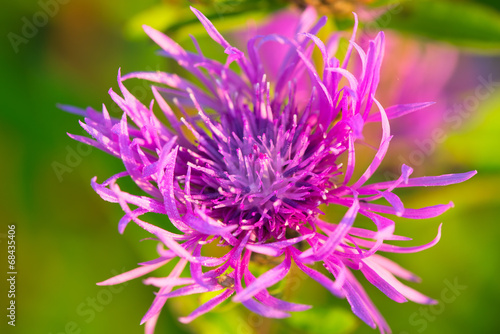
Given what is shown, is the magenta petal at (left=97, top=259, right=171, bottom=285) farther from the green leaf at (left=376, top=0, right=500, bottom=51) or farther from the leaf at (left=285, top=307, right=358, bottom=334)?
the green leaf at (left=376, top=0, right=500, bottom=51)

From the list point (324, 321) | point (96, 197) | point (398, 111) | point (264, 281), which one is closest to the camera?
point (264, 281)

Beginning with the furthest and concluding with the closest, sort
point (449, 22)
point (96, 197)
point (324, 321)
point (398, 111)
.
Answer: point (96, 197)
point (449, 22)
point (324, 321)
point (398, 111)

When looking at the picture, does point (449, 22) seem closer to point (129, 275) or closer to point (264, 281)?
point (264, 281)

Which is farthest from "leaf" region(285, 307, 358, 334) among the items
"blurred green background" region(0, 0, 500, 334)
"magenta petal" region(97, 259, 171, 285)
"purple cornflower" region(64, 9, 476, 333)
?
"magenta petal" region(97, 259, 171, 285)

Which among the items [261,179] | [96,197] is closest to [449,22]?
[261,179]

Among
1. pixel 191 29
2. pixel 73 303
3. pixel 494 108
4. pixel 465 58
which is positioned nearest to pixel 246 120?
pixel 191 29

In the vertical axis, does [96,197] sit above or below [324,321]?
above

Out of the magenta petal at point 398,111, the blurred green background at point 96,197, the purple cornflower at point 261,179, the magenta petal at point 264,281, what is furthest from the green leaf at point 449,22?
the magenta petal at point 264,281
